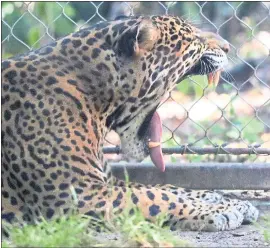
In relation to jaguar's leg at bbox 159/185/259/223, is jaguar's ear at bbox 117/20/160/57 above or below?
above

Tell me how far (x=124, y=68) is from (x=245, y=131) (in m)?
2.17

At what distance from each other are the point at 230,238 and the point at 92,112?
884 millimetres

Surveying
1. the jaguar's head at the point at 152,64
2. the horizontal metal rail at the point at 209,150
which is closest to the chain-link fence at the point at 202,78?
the horizontal metal rail at the point at 209,150

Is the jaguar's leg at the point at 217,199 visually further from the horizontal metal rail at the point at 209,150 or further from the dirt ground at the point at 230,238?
the horizontal metal rail at the point at 209,150

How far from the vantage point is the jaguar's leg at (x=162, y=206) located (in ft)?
16.5

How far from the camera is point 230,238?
200 inches

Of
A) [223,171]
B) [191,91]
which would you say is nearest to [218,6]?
[191,91]

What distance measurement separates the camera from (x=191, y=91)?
9547mm

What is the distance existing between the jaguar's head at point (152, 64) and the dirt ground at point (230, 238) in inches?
26.9

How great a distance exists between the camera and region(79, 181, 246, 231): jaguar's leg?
5027 millimetres

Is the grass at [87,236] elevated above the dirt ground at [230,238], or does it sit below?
above

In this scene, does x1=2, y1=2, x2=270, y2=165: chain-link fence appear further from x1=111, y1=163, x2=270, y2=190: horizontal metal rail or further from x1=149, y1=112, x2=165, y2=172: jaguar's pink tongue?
x1=149, y1=112, x2=165, y2=172: jaguar's pink tongue

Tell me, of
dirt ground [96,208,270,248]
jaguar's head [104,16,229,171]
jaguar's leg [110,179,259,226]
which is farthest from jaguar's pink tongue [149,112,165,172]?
dirt ground [96,208,270,248]

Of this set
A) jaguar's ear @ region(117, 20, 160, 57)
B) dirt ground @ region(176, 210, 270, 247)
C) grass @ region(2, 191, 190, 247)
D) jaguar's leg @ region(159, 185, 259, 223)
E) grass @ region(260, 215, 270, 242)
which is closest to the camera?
grass @ region(2, 191, 190, 247)
